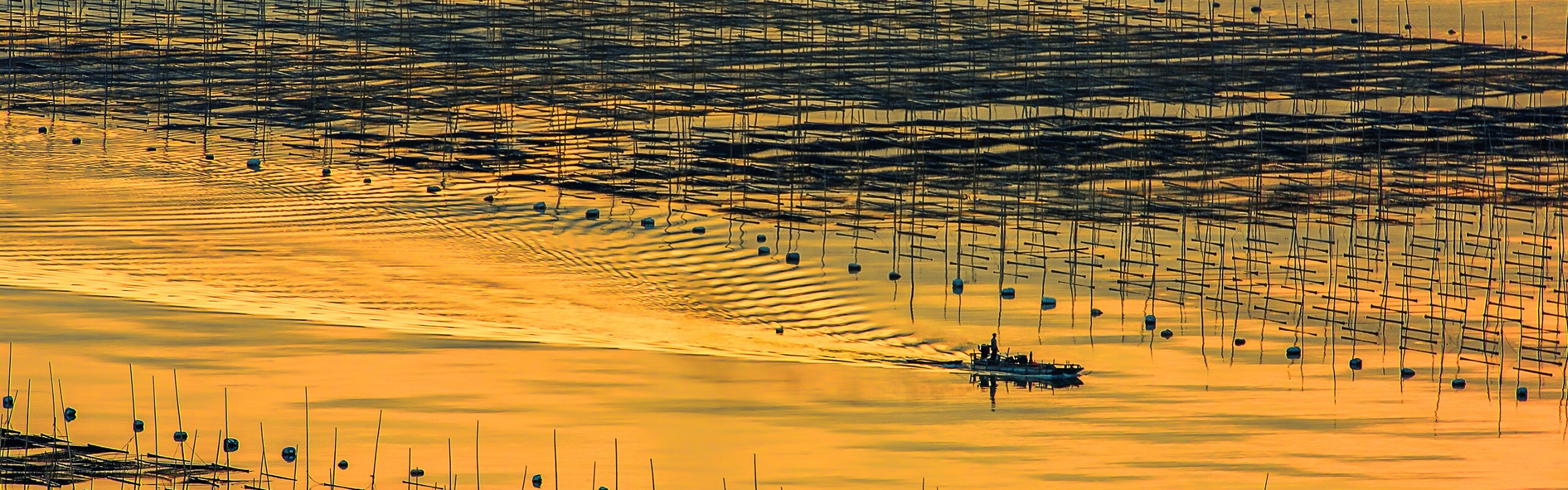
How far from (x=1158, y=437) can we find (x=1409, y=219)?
2081 centimetres

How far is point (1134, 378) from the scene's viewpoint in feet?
181

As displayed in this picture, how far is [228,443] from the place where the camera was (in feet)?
152

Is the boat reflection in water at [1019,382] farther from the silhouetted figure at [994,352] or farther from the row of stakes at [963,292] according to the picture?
the row of stakes at [963,292]

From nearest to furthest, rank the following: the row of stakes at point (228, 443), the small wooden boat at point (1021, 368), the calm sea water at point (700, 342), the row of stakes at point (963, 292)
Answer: the row of stakes at point (228, 443) → the calm sea water at point (700, 342) → the small wooden boat at point (1021, 368) → the row of stakes at point (963, 292)

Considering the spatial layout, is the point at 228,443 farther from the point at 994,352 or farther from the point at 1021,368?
the point at 1021,368

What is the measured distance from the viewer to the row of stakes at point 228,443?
149 ft

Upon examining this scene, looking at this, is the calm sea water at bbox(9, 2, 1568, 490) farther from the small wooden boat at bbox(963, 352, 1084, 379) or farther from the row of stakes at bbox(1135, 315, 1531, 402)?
the small wooden boat at bbox(963, 352, 1084, 379)

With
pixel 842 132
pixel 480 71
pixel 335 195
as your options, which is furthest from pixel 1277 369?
pixel 480 71

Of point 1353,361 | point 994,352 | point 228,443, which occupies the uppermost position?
point 994,352

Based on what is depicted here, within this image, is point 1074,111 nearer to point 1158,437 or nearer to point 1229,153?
point 1229,153

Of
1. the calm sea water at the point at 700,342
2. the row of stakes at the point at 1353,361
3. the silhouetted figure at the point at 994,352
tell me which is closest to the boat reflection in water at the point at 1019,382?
the calm sea water at the point at 700,342

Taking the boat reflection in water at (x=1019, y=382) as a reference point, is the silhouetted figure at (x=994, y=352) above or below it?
above

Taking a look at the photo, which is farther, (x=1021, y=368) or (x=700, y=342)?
(x=700, y=342)

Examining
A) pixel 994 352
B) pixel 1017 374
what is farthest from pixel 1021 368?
pixel 994 352
